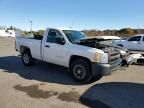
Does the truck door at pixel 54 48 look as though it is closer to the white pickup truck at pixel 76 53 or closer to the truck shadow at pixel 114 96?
the white pickup truck at pixel 76 53

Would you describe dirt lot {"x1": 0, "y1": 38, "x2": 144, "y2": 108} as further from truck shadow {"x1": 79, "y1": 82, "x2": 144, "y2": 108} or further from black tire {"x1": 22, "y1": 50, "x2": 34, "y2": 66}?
black tire {"x1": 22, "y1": 50, "x2": 34, "y2": 66}

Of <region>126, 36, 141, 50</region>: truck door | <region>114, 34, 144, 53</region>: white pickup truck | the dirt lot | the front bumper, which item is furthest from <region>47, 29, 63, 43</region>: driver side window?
<region>126, 36, 141, 50</region>: truck door

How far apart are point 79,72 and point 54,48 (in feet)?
4.97

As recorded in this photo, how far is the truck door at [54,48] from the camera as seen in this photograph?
26.7ft

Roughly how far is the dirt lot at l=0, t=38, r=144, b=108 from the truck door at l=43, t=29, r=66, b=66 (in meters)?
0.64

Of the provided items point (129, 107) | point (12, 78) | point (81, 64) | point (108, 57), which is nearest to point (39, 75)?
point (12, 78)

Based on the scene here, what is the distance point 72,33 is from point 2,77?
3.21 m

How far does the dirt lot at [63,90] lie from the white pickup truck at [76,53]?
20.3 inches

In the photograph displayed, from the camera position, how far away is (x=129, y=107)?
5.29 metres

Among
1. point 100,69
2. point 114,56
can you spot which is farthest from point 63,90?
point 114,56

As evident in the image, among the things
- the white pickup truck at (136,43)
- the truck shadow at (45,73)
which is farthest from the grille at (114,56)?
the white pickup truck at (136,43)

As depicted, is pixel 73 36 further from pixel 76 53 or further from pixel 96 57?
pixel 96 57

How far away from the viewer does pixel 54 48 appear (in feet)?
27.6

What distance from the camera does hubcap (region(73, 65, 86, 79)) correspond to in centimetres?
747
